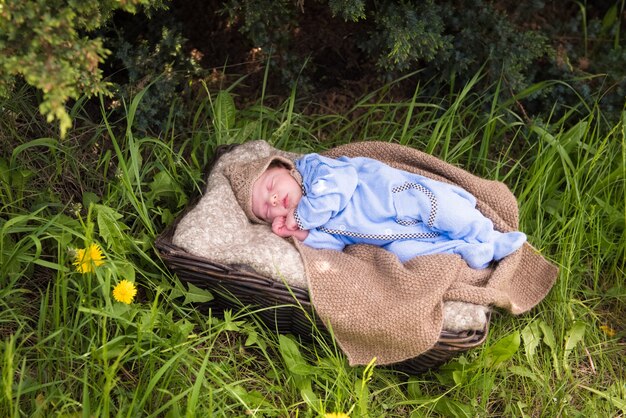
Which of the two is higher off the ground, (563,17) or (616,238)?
(563,17)

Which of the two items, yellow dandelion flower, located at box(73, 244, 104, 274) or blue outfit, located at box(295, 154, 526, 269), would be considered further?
blue outfit, located at box(295, 154, 526, 269)

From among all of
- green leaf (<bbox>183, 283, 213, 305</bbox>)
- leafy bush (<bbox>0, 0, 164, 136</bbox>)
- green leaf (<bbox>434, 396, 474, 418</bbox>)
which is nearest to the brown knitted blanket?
green leaf (<bbox>434, 396, 474, 418</bbox>)

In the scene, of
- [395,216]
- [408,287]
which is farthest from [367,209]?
[408,287]

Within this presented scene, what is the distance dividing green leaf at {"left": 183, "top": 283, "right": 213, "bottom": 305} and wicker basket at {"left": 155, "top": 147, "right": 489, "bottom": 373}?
0.07 ft

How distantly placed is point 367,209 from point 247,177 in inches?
20.1

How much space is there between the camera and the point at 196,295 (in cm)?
257

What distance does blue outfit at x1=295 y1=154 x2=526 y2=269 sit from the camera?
2781 millimetres

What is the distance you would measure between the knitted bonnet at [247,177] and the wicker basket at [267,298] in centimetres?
38

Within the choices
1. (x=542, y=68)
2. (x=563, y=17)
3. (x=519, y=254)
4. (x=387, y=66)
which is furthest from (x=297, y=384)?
(x=563, y=17)

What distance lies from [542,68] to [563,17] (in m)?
0.44

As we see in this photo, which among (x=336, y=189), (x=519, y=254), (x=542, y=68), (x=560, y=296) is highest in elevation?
(x=542, y=68)

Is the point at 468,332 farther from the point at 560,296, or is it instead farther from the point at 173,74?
the point at 173,74

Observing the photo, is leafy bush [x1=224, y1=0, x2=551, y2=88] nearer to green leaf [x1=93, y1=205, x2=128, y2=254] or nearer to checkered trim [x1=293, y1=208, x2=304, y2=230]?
checkered trim [x1=293, y1=208, x2=304, y2=230]

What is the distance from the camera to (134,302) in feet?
8.73
